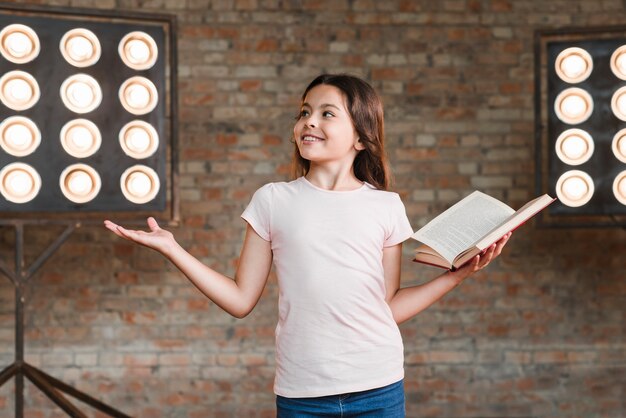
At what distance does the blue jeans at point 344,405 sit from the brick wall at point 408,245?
2.01m

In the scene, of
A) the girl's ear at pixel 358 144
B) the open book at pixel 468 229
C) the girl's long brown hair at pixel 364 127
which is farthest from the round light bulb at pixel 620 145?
the girl's ear at pixel 358 144

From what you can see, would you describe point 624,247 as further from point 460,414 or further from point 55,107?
point 55,107

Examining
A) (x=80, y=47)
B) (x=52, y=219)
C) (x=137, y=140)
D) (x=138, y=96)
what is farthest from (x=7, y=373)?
(x=80, y=47)

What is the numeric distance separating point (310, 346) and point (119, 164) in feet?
4.84

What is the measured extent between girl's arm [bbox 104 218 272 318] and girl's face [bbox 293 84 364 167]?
239 millimetres

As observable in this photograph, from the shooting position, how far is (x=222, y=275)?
66.3 inches

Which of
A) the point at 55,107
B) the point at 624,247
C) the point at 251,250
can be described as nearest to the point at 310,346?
the point at 251,250

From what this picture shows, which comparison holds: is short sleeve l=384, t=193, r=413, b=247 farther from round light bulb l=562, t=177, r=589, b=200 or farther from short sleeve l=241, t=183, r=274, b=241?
round light bulb l=562, t=177, r=589, b=200

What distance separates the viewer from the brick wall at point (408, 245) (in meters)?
3.55

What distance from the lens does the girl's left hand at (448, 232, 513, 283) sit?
167 centimetres

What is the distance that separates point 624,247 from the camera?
3643 mm

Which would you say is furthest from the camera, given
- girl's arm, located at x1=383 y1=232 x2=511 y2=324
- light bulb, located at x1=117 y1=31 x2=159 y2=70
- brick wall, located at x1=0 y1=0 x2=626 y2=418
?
brick wall, located at x1=0 y1=0 x2=626 y2=418

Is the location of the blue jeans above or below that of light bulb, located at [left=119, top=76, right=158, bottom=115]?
below

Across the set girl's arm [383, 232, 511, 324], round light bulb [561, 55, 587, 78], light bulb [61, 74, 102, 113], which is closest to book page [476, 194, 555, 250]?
girl's arm [383, 232, 511, 324]
